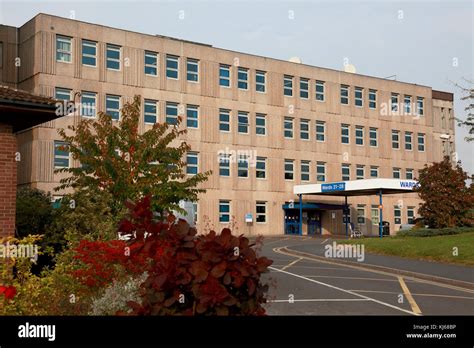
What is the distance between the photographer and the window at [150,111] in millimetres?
45469

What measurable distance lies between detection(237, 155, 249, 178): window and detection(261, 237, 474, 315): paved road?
28870 millimetres

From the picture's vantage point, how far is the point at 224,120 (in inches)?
1943

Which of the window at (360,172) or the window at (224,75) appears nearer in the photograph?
the window at (224,75)

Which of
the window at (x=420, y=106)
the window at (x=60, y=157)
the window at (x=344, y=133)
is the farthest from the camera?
the window at (x=420, y=106)

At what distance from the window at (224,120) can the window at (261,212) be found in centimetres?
689

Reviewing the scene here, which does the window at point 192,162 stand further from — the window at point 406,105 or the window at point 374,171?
the window at point 406,105

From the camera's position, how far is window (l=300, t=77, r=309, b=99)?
5425cm

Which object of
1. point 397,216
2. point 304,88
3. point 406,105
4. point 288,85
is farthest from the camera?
point 406,105

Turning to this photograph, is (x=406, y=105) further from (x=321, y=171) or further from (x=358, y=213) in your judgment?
(x=321, y=171)

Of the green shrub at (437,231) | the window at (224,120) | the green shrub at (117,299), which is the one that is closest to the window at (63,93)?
the window at (224,120)

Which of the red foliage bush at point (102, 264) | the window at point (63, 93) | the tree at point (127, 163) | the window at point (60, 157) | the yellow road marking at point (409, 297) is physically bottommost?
the yellow road marking at point (409, 297)

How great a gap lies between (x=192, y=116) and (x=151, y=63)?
5.17m

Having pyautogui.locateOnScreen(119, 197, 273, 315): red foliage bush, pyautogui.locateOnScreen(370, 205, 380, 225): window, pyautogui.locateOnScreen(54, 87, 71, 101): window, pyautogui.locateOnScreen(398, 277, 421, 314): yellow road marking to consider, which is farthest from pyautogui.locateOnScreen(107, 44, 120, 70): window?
pyautogui.locateOnScreen(119, 197, 273, 315): red foliage bush

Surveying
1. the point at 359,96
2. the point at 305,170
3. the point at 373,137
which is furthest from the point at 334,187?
the point at 359,96
